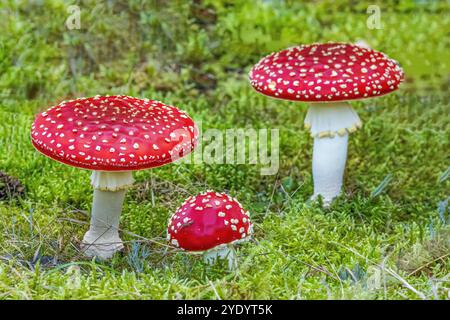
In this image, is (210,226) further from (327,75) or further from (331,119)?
(331,119)

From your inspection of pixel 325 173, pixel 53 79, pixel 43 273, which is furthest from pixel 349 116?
pixel 53 79

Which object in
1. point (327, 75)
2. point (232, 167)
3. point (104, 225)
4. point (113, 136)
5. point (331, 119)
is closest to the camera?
point (113, 136)

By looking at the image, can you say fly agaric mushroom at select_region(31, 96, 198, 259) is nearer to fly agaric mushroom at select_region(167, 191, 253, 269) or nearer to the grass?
fly agaric mushroom at select_region(167, 191, 253, 269)

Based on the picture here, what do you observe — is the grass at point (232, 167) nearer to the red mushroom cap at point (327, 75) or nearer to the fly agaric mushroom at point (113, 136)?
the fly agaric mushroom at point (113, 136)

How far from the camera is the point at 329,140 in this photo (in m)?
4.71

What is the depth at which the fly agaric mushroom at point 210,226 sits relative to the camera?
3.55m

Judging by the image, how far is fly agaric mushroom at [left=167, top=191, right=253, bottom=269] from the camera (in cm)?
355

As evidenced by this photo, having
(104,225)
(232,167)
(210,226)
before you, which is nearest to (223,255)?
(210,226)

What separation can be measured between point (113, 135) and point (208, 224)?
0.63 m

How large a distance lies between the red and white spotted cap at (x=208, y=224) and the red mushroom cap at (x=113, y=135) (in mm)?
276

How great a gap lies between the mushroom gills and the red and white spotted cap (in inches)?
46.9

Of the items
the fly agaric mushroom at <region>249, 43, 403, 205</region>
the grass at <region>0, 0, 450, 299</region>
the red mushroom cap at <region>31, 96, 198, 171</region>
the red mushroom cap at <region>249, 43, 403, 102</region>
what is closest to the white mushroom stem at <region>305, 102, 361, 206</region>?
the fly agaric mushroom at <region>249, 43, 403, 205</region>

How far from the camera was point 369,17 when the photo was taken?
746 cm

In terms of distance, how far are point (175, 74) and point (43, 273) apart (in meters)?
3.46
